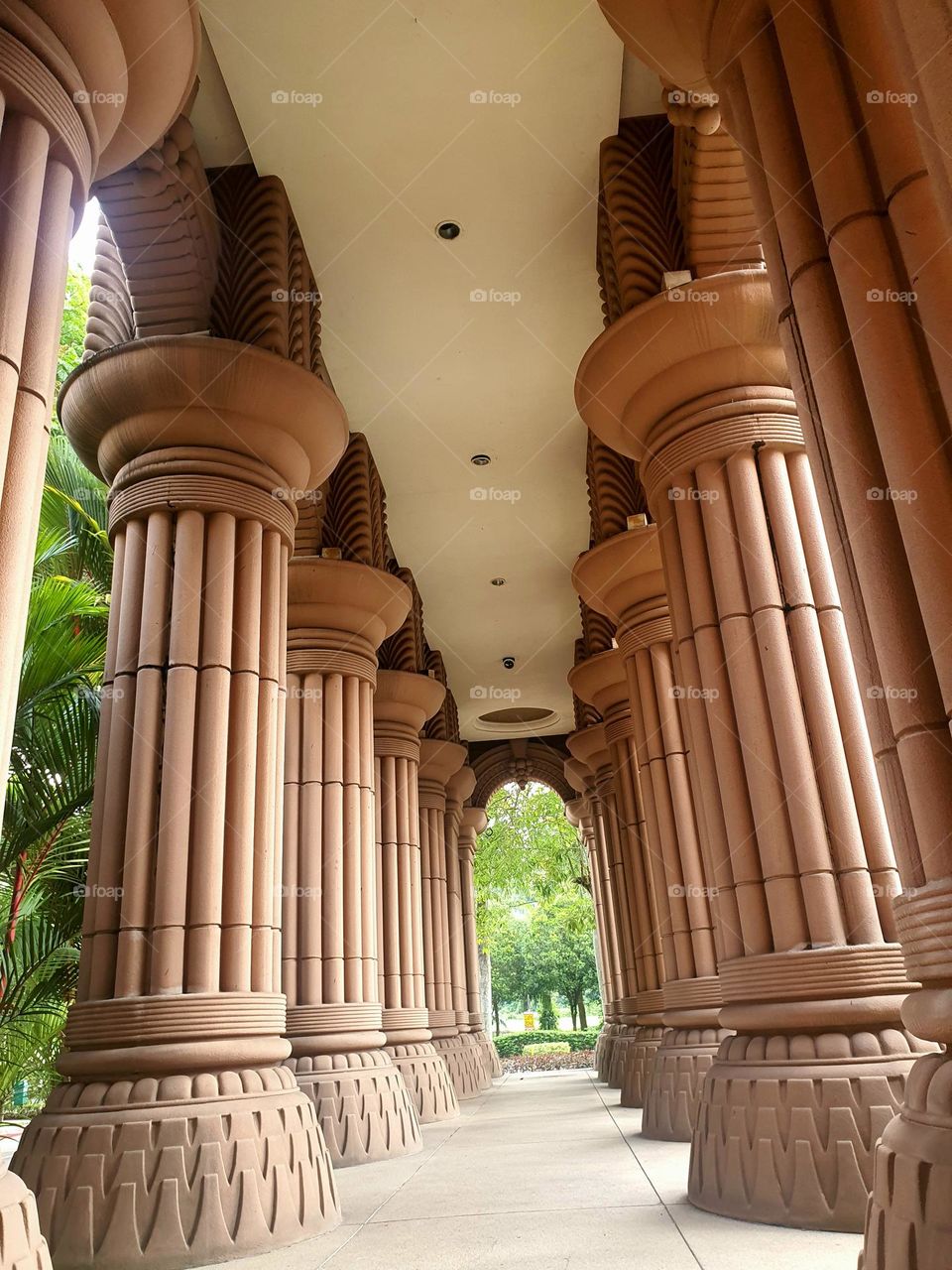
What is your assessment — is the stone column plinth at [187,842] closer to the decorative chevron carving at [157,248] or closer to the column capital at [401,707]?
the decorative chevron carving at [157,248]

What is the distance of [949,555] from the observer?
89.0 inches

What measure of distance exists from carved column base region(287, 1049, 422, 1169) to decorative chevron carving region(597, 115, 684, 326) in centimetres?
526

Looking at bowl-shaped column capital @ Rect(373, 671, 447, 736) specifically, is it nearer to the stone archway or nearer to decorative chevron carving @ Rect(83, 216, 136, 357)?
decorative chevron carving @ Rect(83, 216, 136, 357)

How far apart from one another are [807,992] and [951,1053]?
1.76 metres

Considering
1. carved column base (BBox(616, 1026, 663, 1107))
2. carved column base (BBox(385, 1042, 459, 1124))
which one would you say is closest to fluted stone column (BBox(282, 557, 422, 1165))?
carved column base (BBox(385, 1042, 459, 1124))

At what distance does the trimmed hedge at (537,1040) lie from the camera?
32.3 meters

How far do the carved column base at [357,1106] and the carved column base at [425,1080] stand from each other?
2.01 meters

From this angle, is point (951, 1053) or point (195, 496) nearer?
point (951, 1053)

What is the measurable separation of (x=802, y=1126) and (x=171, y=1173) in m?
2.42

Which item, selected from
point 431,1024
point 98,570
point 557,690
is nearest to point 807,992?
point 98,570

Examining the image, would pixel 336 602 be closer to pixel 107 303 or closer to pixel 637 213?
pixel 107 303

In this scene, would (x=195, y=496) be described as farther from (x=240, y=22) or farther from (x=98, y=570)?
(x=98, y=570)

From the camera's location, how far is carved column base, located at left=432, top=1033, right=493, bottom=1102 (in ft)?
41.2

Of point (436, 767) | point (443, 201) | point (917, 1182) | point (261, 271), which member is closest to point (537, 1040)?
point (436, 767)
